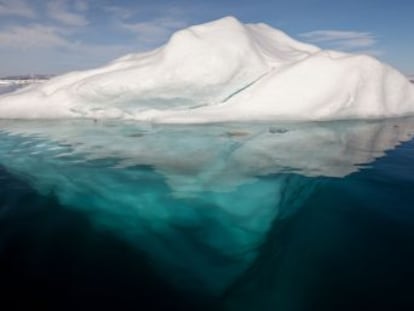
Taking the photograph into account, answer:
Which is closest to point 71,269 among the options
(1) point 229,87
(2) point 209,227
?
(2) point 209,227

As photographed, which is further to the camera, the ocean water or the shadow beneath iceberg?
the ocean water

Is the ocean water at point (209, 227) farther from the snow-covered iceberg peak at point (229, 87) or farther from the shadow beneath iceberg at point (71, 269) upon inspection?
the snow-covered iceberg peak at point (229, 87)

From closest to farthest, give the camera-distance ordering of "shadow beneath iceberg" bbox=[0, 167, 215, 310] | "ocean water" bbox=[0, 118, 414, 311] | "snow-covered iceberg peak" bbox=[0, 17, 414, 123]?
"shadow beneath iceberg" bbox=[0, 167, 215, 310] < "ocean water" bbox=[0, 118, 414, 311] < "snow-covered iceberg peak" bbox=[0, 17, 414, 123]

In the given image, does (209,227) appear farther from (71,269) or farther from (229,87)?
(229,87)

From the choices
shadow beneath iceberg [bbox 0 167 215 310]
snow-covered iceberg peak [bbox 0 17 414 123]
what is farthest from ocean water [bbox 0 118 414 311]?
snow-covered iceberg peak [bbox 0 17 414 123]

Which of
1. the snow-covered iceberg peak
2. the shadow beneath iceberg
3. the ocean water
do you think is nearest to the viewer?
the shadow beneath iceberg

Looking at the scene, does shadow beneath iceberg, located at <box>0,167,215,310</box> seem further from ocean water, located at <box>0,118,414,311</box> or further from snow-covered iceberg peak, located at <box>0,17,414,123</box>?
snow-covered iceberg peak, located at <box>0,17,414,123</box>

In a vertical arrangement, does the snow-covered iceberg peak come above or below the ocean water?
above
